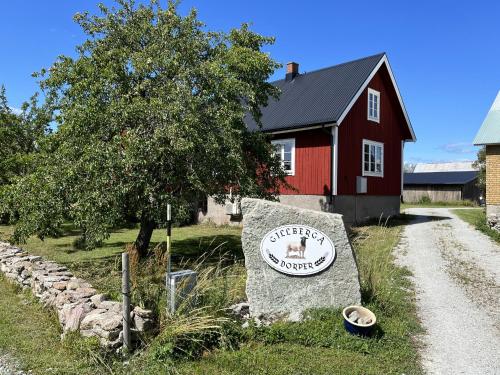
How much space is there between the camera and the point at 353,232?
56.0 feet

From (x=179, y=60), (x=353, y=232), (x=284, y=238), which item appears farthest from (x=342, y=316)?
(x=353, y=232)

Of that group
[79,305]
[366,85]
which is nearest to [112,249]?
[79,305]

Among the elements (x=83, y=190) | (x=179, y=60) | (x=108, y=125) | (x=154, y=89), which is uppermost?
(x=179, y=60)

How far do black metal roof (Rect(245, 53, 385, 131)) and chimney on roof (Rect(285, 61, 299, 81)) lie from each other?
3.85 feet

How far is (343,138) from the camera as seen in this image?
1962 centimetres

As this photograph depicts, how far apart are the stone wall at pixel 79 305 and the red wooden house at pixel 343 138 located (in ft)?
40.9

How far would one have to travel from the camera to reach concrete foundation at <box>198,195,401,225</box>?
19.4 m

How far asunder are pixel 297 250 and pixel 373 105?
16.8 m

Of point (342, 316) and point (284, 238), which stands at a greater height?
point (284, 238)

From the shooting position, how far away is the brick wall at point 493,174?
663 inches

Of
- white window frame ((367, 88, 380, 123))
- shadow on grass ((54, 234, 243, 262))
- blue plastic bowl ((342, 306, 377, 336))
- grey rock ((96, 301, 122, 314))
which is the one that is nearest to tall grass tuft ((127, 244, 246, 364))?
grey rock ((96, 301, 122, 314))

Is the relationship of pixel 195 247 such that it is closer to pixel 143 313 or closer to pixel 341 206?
pixel 341 206

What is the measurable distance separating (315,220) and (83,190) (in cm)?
523

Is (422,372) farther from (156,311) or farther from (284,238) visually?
(156,311)
